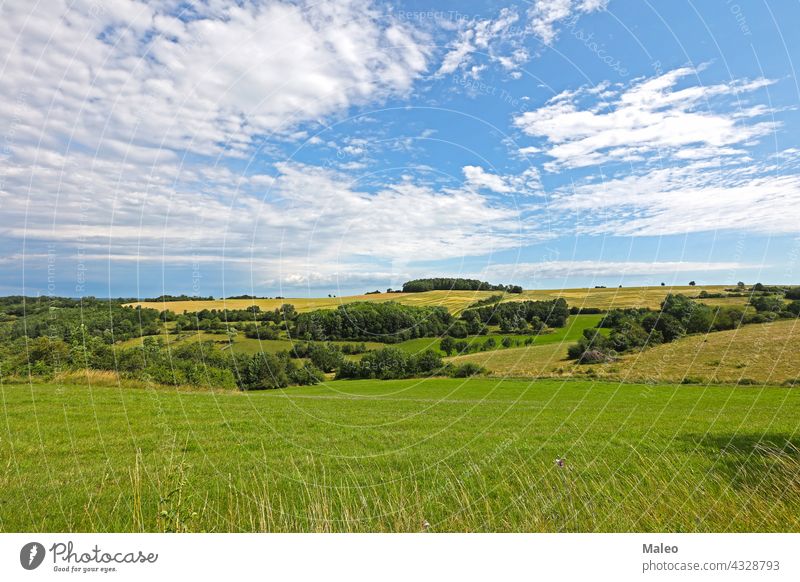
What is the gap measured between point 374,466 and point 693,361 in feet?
116

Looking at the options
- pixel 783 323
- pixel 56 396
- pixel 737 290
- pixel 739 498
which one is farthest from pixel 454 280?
pixel 783 323

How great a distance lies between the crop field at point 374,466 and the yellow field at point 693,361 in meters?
6.37

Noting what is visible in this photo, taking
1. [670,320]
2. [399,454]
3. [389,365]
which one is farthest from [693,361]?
[399,454]

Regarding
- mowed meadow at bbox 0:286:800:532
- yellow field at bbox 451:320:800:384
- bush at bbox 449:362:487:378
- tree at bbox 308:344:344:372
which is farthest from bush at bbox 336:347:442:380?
yellow field at bbox 451:320:800:384

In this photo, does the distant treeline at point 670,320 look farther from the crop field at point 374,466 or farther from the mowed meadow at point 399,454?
the crop field at point 374,466

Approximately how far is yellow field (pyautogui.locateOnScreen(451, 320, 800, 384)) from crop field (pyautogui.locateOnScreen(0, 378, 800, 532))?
6.37m

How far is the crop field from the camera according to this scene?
216 inches

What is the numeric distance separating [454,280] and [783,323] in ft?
147

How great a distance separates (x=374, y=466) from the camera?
12.2 m

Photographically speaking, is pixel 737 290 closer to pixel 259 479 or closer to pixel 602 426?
pixel 602 426

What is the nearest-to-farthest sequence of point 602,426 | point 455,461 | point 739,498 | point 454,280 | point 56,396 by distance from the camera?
1. point 739,498
2. point 454,280
3. point 455,461
4. point 56,396
5. point 602,426

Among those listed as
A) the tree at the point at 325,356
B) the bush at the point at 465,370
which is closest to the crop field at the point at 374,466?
the tree at the point at 325,356
